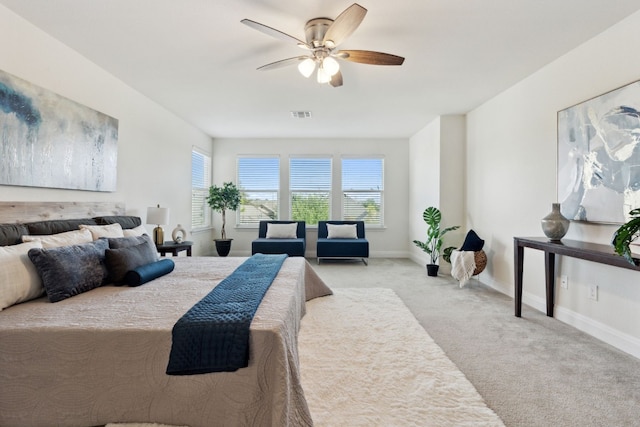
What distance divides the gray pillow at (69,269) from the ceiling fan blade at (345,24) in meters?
2.33

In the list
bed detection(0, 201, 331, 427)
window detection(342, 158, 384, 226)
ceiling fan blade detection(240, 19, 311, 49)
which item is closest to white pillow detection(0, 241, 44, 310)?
bed detection(0, 201, 331, 427)

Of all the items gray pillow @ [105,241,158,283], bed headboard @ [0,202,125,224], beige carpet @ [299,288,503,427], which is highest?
bed headboard @ [0,202,125,224]

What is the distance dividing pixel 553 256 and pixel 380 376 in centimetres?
228

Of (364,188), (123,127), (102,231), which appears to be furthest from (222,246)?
(102,231)

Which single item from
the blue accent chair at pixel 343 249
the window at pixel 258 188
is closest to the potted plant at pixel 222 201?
the window at pixel 258 188

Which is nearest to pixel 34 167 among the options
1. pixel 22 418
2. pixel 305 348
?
pixel 22 418

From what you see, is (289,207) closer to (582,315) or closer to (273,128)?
(273,128)

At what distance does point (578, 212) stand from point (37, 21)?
4841 mm

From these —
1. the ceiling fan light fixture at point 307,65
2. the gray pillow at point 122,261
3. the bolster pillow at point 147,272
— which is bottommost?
the bolster pillow at point 147,272

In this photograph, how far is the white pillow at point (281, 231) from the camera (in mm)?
6246

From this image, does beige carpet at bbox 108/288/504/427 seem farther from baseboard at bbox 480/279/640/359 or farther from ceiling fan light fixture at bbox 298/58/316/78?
ceiling fan light fixture at bbox 298/58/316/78

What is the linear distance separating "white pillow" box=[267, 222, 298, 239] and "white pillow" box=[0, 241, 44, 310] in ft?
14.3

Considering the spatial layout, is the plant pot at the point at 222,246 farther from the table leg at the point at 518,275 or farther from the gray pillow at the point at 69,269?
the table leg at the point at 518,275

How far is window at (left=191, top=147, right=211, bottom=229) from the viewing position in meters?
5.90
